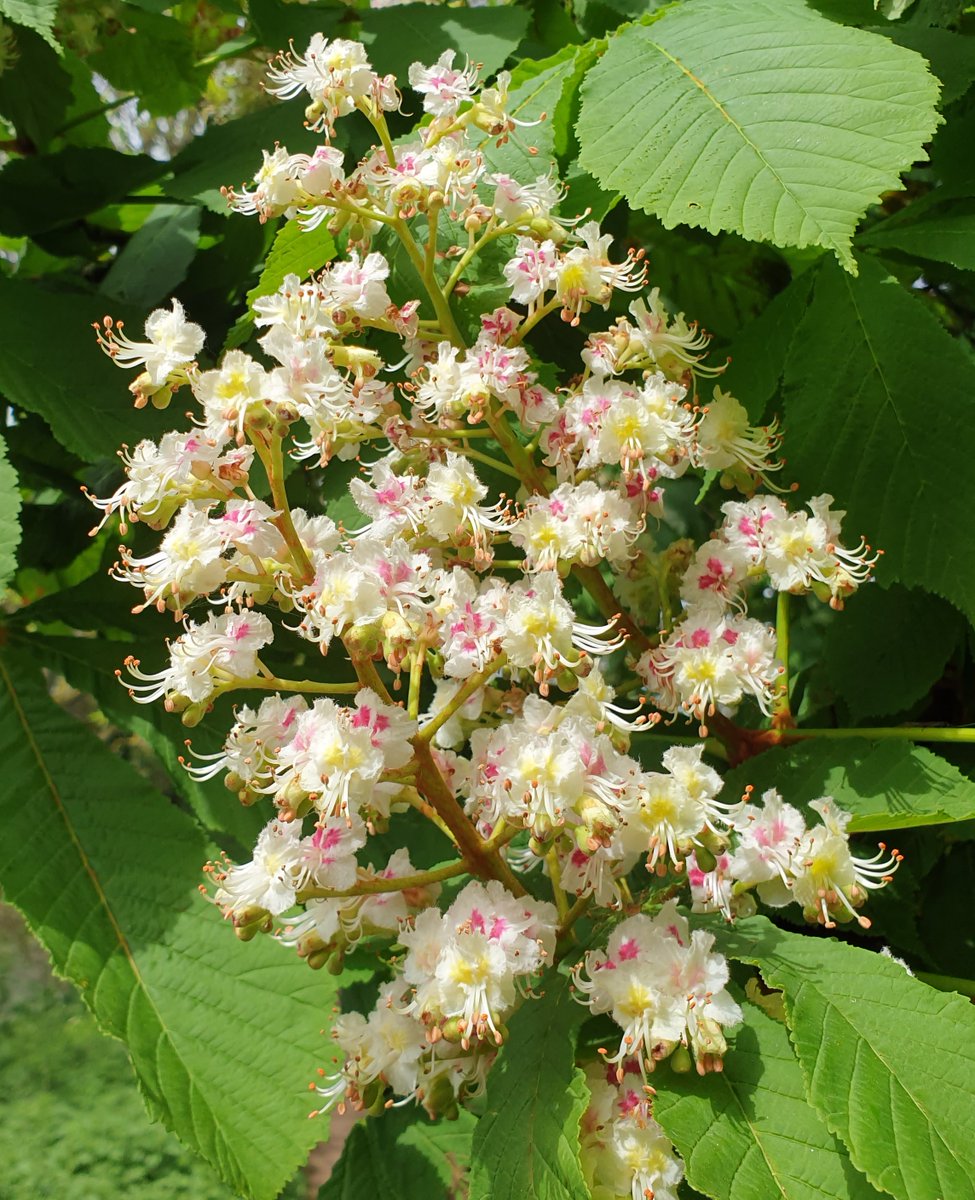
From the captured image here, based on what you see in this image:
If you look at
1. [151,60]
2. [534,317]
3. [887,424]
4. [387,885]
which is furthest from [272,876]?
[151,60]

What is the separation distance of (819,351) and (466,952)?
510mm

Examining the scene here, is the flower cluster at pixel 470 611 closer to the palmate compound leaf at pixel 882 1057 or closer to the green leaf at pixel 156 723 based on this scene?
the palmate compound leaf at pixel 882 1057

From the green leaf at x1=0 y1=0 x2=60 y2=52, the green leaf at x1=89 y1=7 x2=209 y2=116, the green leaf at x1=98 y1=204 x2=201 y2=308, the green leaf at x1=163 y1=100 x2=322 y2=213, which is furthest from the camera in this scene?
the green leaf at x1=89 y1=7 x2=209 y2=116

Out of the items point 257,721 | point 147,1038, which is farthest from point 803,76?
point 147,1038

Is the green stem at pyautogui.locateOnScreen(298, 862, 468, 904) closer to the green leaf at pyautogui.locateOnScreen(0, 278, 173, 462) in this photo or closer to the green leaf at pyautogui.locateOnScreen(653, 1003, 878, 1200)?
the green leaf at pyautogui.locateOnScreen(653, 1003, 878, 1200)

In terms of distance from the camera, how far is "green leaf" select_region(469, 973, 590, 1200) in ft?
1.94

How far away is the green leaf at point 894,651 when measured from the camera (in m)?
0.98

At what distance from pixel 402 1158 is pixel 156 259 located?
0.95 m

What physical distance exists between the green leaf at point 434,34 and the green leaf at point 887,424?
40cm

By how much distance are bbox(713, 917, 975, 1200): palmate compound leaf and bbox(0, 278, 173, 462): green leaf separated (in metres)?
0.66

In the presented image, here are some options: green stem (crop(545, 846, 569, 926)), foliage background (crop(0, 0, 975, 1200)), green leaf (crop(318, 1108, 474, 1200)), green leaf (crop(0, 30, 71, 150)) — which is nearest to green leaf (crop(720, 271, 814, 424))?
foliage background (crop(0, 0, 975, 1200))

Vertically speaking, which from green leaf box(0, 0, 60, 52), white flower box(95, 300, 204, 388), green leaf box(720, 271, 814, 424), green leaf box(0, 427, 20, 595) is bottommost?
green leaf box(0, 427, 20, 595)

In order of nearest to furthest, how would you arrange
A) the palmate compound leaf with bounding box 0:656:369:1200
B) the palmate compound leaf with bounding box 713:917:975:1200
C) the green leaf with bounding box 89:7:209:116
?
the palmate compound leaf with bounding box 713:917:975:1200 < the palmate compound leaf with bounding box 0:656:369:1200 < the green leaf with bounding box 89:7:209:116

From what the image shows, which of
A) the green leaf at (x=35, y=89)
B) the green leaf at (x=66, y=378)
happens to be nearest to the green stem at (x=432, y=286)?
the green leaf at (x=66, y=378)
